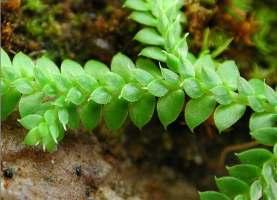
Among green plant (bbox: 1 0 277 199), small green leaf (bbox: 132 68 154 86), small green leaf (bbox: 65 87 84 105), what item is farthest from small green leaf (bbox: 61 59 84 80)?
small green leaf (bbox: 132 68 154 86)

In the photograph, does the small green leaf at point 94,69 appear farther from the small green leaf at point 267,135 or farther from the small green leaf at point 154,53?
the small green leaf at point 267,135

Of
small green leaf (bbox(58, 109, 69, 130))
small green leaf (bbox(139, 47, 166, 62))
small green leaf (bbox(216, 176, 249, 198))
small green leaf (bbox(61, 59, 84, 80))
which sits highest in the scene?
small green leaf (bbox(139, 47, 166, 62))

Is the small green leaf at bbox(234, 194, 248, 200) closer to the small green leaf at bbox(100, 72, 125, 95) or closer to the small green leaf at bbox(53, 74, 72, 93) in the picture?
the small green leaf at bbox(100, 72, 125, 95)

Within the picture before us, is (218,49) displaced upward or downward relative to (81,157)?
upward

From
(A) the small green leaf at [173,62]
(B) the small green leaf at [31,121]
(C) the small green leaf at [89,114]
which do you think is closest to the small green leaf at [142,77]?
(A) the small green leaf at [173,62]

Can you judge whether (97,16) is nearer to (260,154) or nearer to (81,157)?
(81,157)

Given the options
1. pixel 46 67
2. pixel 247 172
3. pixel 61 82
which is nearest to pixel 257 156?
pixel 247 172

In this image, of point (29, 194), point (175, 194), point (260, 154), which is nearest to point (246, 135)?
point (175, 194)
